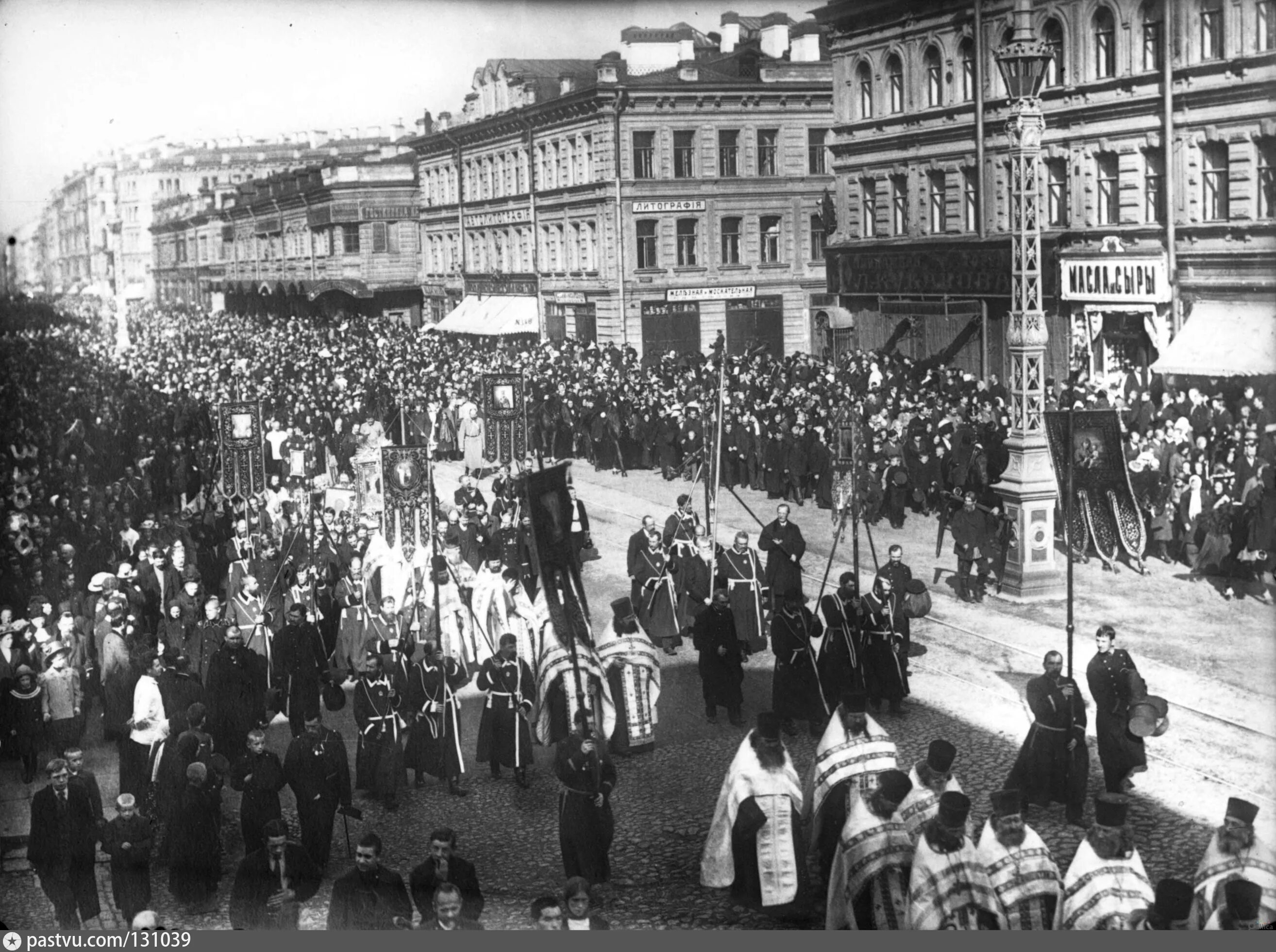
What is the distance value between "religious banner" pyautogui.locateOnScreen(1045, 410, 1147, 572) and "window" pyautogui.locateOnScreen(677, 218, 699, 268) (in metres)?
6.20

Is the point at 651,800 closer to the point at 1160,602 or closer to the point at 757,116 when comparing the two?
the point at 1160,602

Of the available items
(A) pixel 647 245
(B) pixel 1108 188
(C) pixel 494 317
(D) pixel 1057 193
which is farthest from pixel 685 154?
(B) pixel 1108 188

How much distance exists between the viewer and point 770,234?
21.1 m

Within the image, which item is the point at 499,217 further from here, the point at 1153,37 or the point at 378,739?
the point at 378,739

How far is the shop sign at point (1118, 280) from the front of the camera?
19328 mm

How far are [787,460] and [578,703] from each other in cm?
955

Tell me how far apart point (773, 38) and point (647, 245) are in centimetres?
374

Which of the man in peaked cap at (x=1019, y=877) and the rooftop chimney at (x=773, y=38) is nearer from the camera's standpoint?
the man in peaked cap at (x=1019, y=877)

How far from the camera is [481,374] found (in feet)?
72.9

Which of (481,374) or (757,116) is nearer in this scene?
(757,116)

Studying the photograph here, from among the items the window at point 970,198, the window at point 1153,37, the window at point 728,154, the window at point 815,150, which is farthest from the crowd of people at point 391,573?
the window at point 1153,37

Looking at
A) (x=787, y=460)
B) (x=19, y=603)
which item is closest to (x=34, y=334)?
(x=19, y=603)

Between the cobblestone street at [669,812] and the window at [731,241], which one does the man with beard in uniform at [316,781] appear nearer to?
the cobblestone street at [669,812]

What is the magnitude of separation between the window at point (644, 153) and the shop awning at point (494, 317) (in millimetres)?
3009
